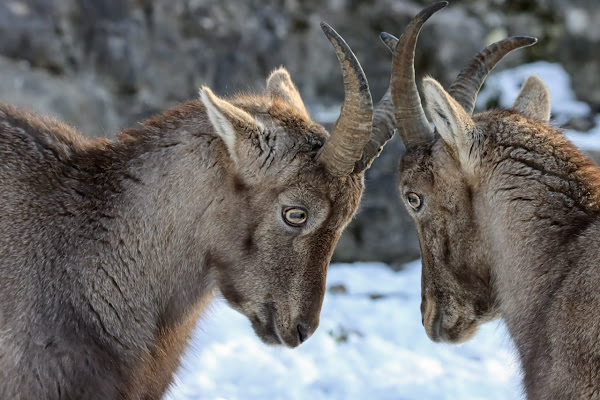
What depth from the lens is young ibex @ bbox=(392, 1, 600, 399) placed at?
4457mm

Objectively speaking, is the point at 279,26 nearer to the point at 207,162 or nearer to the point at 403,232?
the point at 403,232

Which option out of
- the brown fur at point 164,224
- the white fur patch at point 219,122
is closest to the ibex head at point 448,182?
the brown fur at point 164,224

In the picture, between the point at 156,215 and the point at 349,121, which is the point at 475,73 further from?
the point at 156,215

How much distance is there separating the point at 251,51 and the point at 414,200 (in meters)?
6.17

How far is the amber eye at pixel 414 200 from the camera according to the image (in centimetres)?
537

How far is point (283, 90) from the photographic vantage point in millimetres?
5945

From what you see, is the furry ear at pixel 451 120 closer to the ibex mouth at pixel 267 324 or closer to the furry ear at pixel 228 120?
the furry ear at pixel 228 120

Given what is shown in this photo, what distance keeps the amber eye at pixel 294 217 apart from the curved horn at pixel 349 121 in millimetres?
315

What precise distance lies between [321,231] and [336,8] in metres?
6.77

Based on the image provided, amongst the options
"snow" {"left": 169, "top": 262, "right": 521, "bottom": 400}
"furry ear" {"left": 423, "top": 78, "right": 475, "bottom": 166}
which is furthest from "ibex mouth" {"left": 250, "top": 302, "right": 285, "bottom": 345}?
"furry ear" {"left": 423, "top": 78, "right": 475, "bottom": 166}

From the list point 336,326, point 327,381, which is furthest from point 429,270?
point 336,326

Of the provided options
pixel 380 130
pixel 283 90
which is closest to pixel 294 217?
pixel 380 130

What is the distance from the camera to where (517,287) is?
4.86 m

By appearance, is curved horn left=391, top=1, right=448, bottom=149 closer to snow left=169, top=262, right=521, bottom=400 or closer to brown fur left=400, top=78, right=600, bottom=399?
brown fur left=400, top=78, right=600, bottom=399
